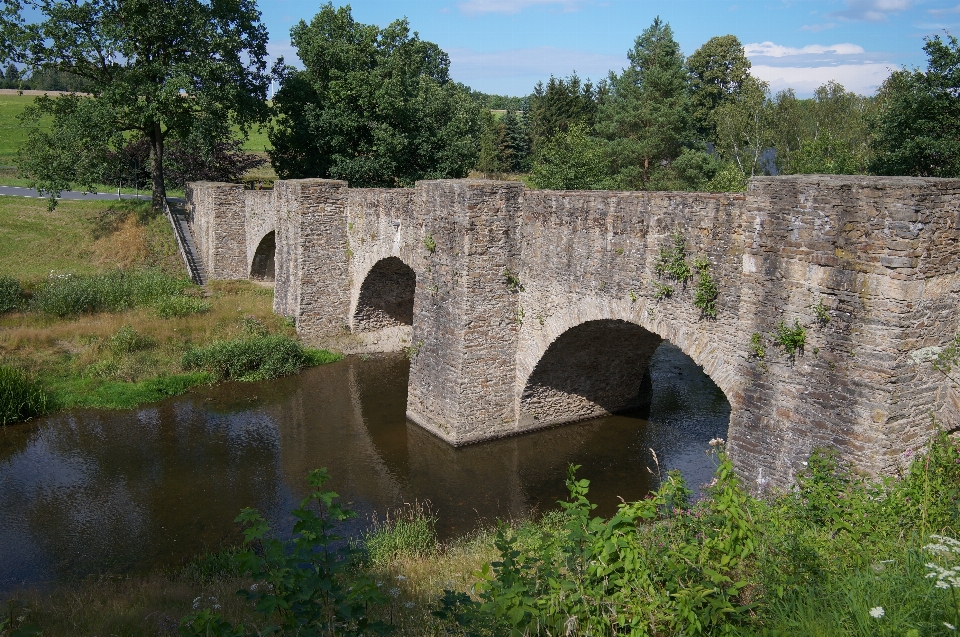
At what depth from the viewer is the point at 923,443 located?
736 cm

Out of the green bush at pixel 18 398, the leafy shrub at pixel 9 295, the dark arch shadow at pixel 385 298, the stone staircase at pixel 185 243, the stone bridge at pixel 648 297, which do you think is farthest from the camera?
the stone staircase at pixel 185 243

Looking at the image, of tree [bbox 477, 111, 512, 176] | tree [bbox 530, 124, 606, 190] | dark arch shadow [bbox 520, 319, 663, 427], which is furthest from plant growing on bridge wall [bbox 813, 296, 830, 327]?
tree [bbox 477, 111, 512, 176]

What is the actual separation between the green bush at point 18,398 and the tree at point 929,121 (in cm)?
2226

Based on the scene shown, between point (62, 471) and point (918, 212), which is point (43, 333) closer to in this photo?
point (62, 471)

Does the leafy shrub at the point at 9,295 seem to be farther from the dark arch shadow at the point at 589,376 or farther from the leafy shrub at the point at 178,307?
the dark arch shadow at the point at 589,376

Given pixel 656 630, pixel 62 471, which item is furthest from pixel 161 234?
pixel 656 630

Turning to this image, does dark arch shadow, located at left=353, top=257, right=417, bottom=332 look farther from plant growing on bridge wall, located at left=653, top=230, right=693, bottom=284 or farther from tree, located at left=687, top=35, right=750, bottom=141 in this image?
tree, located at left=687, top=35, right=750, bottom=141

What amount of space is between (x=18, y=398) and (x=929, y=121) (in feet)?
76.5

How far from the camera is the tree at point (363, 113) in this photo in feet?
90.1

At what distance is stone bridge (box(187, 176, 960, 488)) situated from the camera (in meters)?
7.09

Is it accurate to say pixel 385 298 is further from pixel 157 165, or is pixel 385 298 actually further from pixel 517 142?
pixel 517 142

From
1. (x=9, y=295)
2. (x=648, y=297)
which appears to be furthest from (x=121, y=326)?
(x=648, y=297)

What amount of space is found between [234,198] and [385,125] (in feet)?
21.1

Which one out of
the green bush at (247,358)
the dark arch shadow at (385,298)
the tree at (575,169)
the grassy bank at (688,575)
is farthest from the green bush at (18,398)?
the tree at (575,169)
